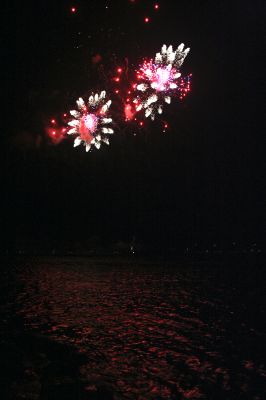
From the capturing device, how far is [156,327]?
6121 millimetres

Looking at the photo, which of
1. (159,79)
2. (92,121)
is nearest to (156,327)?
(159,79)

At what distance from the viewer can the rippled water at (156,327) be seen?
419 centimetres

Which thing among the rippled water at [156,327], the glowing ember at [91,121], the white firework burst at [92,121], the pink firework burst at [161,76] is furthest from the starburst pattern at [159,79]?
the rippled water at [156,327]

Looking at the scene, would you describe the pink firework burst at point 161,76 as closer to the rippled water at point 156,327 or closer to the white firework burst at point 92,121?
the white firework burst at point 92,121

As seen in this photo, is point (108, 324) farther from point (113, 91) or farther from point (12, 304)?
point (113, 91)

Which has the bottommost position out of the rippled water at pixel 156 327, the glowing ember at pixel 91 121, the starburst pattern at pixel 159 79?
the rippled water at pixel 156 327

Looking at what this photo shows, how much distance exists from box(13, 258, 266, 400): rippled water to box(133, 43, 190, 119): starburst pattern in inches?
197

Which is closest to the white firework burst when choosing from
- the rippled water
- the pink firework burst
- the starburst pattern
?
the starburst pattern

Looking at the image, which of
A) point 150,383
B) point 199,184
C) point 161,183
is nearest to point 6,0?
point 161,183

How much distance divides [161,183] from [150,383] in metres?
15.5

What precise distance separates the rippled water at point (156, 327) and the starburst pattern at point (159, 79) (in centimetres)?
500

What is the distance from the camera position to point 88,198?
1842 centimetres

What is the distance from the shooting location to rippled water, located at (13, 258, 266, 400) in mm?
4188

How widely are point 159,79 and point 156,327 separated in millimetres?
8041
